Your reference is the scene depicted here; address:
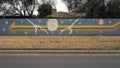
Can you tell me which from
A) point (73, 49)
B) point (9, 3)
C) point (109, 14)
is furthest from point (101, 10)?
point (73, 49)

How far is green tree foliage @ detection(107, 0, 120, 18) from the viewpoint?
6144 cm

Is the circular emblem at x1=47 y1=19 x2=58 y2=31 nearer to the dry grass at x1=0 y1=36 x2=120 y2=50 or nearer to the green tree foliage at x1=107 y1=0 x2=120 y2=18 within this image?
the dry grass at x1=0 y1=36 x2=120 y2=50

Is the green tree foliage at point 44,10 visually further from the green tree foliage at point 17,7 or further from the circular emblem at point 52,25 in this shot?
the circular emblem at point 52,25

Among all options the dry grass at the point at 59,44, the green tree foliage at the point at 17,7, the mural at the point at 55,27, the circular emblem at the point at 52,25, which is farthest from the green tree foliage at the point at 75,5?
the dry grass at the point at 59,44

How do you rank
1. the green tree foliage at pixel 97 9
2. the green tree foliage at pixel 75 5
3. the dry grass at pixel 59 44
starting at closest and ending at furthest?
the dry grass at pixel 59 44 → the green tree foliage at pixel 97 9 → the green tree foliage at pixel 75 5

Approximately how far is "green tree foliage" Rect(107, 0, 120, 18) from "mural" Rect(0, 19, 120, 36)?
975 inches

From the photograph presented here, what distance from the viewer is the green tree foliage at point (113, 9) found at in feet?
202

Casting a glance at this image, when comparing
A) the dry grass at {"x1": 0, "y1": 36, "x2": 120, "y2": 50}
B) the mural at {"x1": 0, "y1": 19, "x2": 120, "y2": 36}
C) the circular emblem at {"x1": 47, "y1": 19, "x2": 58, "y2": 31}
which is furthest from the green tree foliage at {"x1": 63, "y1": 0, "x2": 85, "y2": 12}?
the dry grass at {"x1": 0, "y1": 36, "x2": 120, "y2": 50}

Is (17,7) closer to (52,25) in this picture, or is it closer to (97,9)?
(97,9)

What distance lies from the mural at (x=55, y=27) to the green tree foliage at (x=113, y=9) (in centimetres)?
2478

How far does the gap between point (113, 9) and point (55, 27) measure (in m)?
28.1

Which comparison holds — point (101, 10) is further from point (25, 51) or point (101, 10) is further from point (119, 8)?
point (25, 51)

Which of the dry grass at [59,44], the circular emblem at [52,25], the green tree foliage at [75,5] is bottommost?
the dry grass at [59,44]

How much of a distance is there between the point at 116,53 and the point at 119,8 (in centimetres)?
4338
